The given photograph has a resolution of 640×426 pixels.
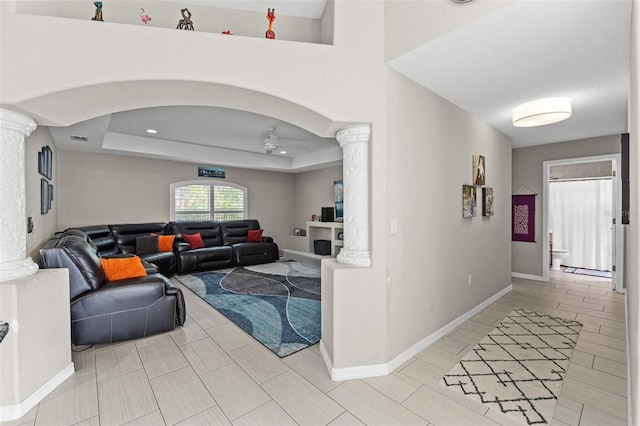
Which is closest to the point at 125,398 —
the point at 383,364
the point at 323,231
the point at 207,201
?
the point at 383,364

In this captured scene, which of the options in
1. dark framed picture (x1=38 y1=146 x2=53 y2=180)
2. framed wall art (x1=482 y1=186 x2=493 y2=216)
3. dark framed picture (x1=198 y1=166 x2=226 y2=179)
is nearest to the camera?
dark framed picture (x1=38 y1=146 x2=53 y2=180)

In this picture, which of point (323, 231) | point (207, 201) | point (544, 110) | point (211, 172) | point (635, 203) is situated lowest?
point (323, 231)

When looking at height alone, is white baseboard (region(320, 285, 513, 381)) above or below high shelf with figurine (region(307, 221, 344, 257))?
below

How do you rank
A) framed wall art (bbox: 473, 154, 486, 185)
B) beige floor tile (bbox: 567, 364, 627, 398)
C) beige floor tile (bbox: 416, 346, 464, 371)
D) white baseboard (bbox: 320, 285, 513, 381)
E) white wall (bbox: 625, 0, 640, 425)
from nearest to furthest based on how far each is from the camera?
1. white wall (bbox: 625, 0, 640, 425)
2. beige floor tile (bbox: 567, 364, 627, 398)
3. white baseboard (bbox: 320, 285, 513, 381)
4. beige floor tile (bbox: 416, 346, 464, 371)
5. framed wall art (bbox: 473, 154, 486, 185)

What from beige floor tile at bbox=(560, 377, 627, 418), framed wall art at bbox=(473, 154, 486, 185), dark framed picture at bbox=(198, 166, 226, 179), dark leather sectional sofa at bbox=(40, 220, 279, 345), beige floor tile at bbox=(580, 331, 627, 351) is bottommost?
beige floor tile at bbox=(560, 377, 627, 418)

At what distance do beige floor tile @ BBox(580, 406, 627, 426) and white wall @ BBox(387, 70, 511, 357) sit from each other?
115 centimetres

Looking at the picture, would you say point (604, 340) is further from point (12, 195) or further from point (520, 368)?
point (12, 195)

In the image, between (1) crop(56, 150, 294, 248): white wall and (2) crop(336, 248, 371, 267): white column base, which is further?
(1) crop(56, 150, 294, 248): white wall

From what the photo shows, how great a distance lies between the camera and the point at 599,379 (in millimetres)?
2201

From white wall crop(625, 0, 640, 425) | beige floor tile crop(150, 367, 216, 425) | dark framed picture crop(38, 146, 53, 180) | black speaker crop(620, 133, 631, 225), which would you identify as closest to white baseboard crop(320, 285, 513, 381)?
beige floor tile crop(150, 367, 216, 425)

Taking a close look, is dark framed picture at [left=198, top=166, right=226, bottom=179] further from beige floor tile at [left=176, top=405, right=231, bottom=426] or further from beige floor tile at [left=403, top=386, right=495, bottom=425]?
beige floor tile at [left=403, top=386, right=495, bottom=425]

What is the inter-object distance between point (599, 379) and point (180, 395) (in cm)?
321

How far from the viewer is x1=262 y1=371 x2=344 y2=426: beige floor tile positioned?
1795mm

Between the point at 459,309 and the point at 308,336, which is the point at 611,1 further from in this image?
the point at 308,336
